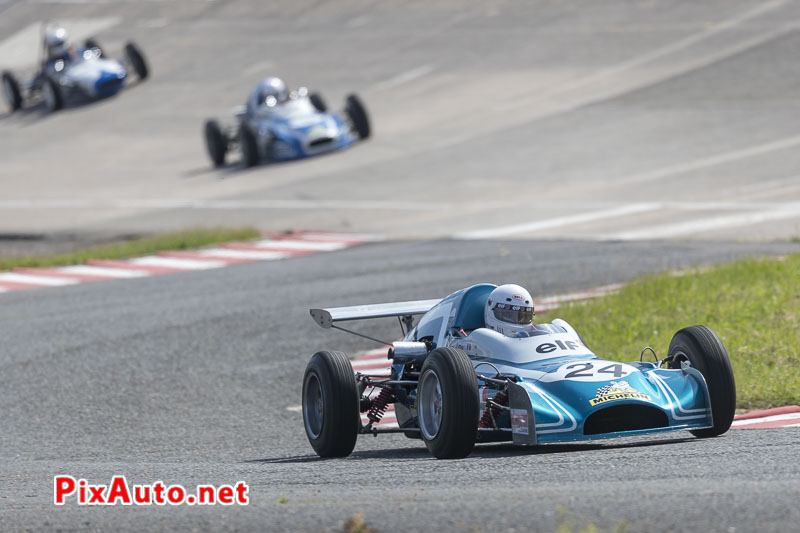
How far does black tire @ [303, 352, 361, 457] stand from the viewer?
398 inches

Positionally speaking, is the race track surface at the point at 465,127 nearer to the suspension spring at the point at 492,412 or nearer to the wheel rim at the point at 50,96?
the wheel rim at the point at 50,96

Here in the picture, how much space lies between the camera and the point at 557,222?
76.3 ft

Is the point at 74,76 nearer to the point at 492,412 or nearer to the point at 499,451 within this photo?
the point at 499,451

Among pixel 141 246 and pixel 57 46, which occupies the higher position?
pixel 57 46

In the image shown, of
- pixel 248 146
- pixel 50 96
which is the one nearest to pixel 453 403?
pixel 248 146

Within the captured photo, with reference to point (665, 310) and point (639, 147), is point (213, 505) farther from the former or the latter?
point (639, 147)

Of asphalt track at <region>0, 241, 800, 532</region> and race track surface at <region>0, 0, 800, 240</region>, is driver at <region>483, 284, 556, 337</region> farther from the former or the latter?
race track surface at <region>0, 0, 800, 240</region>

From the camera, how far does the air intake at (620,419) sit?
8938 mm

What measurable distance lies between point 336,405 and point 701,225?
13.1 metres

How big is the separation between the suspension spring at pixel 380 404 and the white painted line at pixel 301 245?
37.9 ft

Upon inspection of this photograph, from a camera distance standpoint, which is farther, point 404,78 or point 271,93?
point 404,78

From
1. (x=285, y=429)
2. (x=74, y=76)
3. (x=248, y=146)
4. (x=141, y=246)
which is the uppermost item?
(x=74, y=76)

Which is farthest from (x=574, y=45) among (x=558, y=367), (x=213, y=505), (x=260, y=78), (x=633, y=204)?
(x=213, y=505)

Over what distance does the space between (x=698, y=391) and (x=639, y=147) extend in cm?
1986
